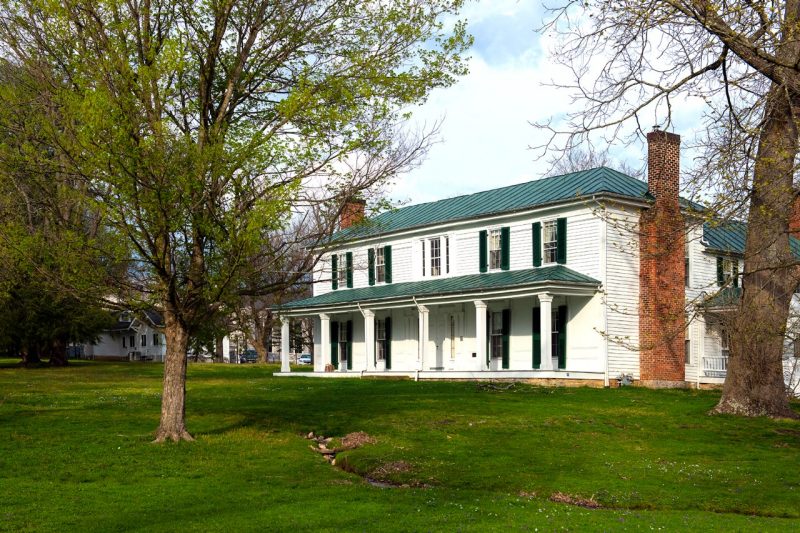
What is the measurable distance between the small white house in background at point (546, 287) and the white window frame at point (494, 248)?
0.05m

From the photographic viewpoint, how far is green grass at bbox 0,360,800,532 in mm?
12578

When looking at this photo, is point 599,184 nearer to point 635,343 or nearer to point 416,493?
point 635,343

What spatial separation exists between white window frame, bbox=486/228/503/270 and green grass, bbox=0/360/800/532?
1053 cm

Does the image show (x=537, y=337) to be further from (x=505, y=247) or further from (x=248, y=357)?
(x=248, y=357)

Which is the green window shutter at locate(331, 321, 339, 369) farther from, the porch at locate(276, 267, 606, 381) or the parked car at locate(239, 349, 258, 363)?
the parked car at locate(239, 349, 258, 363)

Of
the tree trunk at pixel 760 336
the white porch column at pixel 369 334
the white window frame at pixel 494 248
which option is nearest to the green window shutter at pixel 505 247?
the white window frame at pixel 494 248

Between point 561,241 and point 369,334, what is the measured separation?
10.0 meters

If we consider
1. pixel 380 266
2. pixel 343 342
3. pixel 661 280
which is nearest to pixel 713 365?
pixel 661 280

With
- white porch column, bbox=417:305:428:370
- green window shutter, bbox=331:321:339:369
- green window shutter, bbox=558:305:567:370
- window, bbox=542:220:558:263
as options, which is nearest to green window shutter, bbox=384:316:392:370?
green window shutter, bbox=331:321:339:369

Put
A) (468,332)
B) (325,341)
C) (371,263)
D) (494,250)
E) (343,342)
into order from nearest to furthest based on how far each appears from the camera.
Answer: (494,250), (468,332), (371,263), (325,341), (343,342)

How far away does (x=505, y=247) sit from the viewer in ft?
121

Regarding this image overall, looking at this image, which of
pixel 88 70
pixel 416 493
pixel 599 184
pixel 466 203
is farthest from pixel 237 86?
pixel 466 203

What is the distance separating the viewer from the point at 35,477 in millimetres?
15156

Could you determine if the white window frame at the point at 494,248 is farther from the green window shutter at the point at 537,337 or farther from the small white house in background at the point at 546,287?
the green window shutter at the point at 537,337
